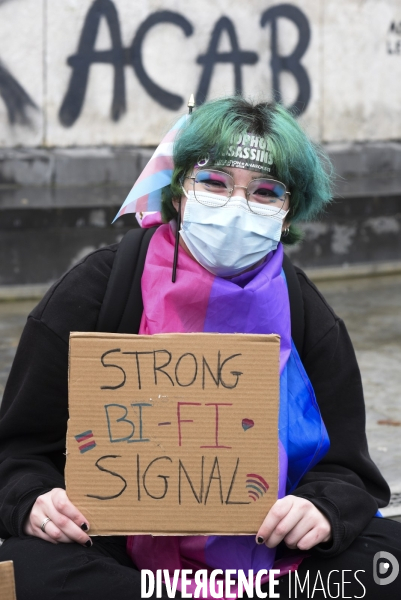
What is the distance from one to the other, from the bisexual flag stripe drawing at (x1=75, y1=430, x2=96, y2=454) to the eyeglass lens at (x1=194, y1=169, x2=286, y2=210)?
24.8 inches

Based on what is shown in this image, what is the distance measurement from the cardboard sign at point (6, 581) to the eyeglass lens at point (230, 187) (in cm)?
95

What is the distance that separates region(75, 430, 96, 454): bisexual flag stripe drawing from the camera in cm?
198

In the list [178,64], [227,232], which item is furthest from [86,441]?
[178,64]

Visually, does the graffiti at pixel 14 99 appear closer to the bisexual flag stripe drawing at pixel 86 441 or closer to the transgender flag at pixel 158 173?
the transgender flag at pixel 158 173

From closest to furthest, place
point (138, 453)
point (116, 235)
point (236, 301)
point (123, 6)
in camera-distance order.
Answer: point (138, 453), point (236, 301), point (116, 235), point (123, 6)

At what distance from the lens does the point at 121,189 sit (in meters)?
7.02

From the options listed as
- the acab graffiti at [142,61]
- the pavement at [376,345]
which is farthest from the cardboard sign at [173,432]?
the acab graffiti at [142,61]

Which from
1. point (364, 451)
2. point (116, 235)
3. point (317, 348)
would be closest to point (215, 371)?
point (317, 348)

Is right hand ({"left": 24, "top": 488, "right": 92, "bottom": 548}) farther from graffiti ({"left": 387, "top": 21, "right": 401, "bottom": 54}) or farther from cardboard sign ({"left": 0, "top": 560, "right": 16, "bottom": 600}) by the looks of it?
graffiti ({"left": 387, "top": 21, "right": 401, "bottom": 54})

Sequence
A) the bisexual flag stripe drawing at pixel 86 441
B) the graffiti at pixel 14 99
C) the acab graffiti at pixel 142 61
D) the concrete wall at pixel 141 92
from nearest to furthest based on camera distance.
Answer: the bisexual flag stripe drawing at pixel 86 441 → the concrete wall at pixel 141 92 → the graffiti at pixel 14 99 → the acab graffiti at pixel 142 61

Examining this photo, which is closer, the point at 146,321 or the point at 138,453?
the point at 138,453

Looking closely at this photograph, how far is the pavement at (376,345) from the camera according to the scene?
395 centimetres

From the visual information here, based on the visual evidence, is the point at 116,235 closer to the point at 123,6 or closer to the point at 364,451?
the point at 123,6

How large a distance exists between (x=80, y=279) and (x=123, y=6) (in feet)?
16.9
